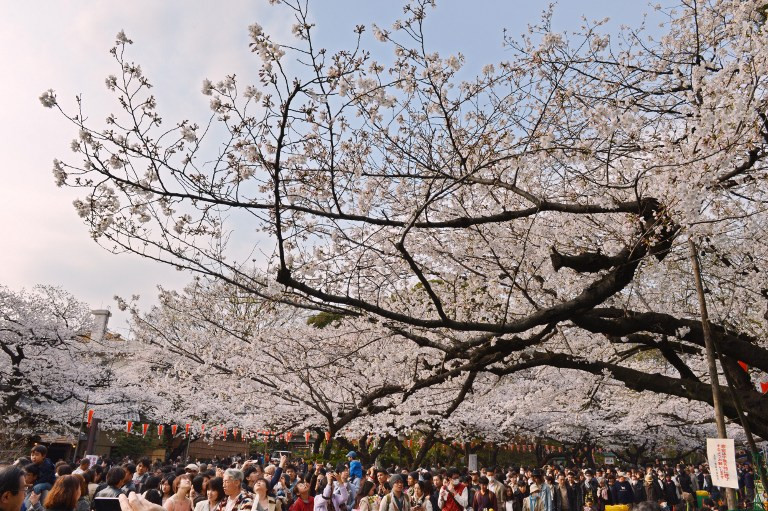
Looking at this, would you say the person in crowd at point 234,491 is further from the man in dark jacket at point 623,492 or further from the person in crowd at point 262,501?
the man in dark jacket at point 623,492

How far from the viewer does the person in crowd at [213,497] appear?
5.36 metres

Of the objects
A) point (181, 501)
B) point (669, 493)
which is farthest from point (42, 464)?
point (669, 493)

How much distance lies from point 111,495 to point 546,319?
4.88 meters

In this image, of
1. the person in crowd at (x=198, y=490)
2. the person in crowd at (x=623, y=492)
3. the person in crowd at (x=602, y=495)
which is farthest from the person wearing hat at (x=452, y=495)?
the person in crowd at (x=602, y=495)

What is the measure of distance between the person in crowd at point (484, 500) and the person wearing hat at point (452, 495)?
3.32 feet

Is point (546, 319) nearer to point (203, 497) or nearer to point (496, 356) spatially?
point (496, 356)

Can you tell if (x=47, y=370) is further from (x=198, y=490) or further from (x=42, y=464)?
(x=198, y=490)

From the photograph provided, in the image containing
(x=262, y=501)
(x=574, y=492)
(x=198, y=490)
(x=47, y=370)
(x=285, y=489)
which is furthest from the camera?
(x=47, y=370)

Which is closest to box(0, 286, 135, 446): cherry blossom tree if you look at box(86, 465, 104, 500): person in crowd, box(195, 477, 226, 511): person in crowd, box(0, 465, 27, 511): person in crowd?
box(86, 465, 104, 500): person in crowd

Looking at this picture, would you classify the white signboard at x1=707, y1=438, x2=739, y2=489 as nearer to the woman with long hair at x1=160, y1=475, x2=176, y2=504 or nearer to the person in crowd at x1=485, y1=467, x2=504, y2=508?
the person in crowd at x1=485, y1=467, x2=504, y2=508

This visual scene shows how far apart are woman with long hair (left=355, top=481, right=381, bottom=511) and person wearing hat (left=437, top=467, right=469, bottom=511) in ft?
5.28

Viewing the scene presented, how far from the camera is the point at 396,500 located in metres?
7.09

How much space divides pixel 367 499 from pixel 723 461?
4507mm

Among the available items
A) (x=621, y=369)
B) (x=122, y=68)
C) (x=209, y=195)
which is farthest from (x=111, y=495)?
(x=621, y=369)
